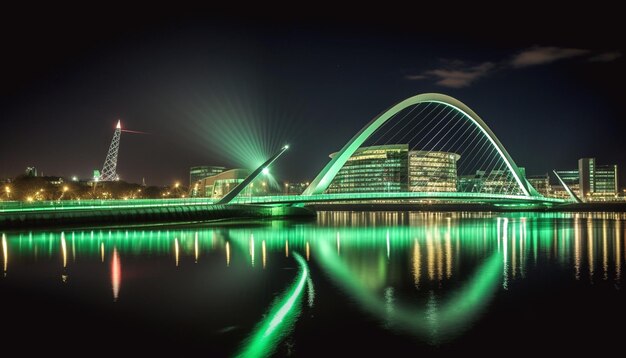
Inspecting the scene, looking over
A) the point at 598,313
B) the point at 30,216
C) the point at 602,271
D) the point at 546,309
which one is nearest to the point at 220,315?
the point at 546,309

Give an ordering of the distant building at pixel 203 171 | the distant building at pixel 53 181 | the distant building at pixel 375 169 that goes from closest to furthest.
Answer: the distant building at pixel 53 181 → the distant building at pixel 375 169 → the distant building at pixel 203 171

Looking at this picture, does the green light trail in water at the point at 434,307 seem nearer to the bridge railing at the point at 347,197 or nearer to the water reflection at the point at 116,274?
the water reflection at the point at 116,274

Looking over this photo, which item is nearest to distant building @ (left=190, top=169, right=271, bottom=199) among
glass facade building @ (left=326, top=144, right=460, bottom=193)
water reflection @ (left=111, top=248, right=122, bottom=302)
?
glass facade building @ (left=326, top=144, right=460, bottom=193)

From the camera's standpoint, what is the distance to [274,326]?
8734mm

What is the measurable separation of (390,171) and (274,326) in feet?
297

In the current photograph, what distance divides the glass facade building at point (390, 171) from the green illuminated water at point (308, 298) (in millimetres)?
74875

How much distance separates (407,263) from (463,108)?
3660cm

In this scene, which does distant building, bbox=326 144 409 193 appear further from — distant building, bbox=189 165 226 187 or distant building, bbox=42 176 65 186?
distant building, bbox=189 165 226 187

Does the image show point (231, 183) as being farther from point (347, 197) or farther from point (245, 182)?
point (347, 197)

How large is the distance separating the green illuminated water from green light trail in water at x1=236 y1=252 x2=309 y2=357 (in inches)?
1.2

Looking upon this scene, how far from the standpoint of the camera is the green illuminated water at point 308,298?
26.7 feet

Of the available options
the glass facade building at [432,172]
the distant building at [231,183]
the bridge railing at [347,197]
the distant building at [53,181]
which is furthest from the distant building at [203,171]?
the bridge railing at [347,197]

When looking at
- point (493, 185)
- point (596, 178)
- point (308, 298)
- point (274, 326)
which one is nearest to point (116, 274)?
point (308, 298)

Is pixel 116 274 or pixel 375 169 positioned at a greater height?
pixel 375 169
